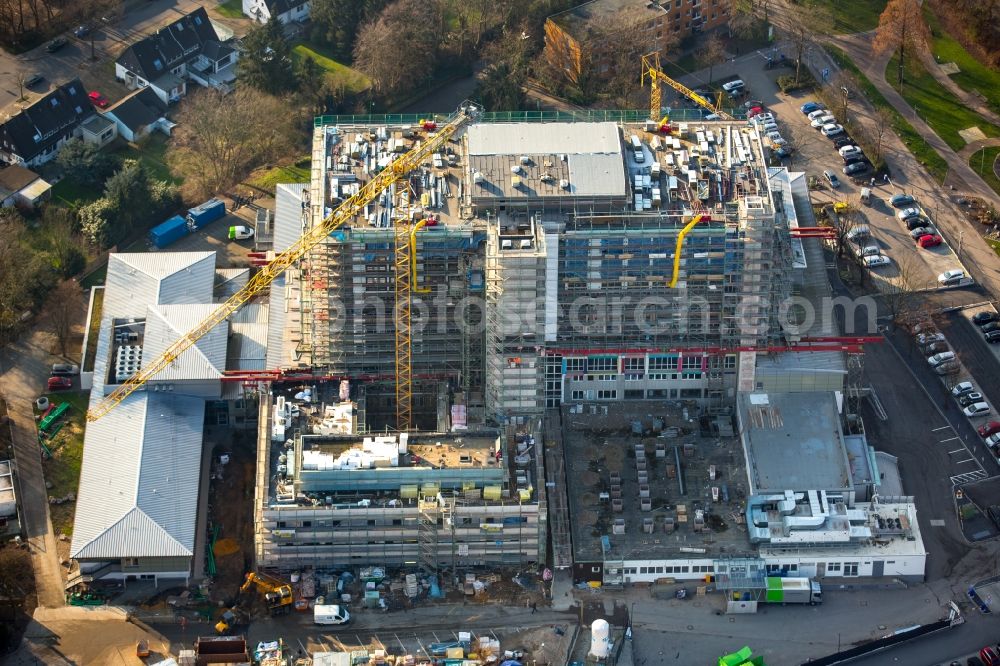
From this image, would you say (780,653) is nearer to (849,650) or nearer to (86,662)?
(849,650)

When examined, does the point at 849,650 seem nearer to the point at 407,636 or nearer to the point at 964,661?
the point at 964,661

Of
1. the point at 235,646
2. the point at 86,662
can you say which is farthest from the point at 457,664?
the point at 86,662

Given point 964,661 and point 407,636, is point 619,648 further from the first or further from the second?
point 964,661

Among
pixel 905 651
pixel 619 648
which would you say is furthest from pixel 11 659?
pixel 905 651

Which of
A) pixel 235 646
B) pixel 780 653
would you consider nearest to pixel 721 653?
pixel 780 653

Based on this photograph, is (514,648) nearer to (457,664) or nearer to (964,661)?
(457,664)
